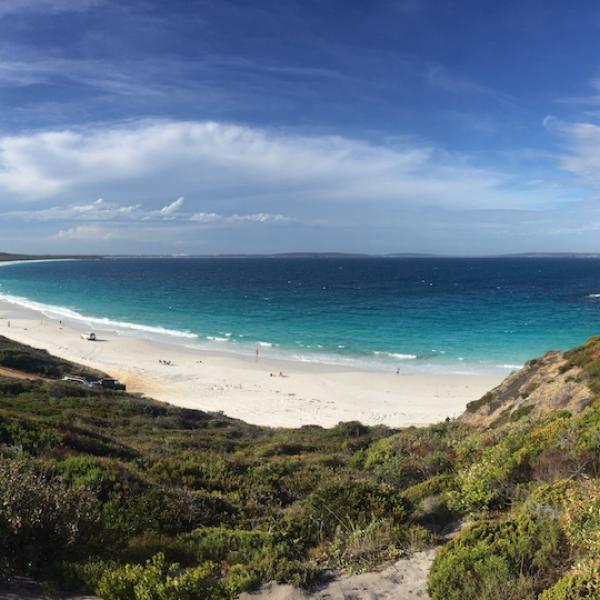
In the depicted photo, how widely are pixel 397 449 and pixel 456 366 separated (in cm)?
3174

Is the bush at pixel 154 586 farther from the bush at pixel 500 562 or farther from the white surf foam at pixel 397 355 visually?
the white surf foam at pixel 397 355

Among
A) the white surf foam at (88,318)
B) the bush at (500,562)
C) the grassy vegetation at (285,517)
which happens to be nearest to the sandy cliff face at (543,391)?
the grassy vegetation at (285,517)

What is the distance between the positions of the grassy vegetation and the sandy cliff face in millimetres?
3348

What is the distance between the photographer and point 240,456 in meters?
14.3

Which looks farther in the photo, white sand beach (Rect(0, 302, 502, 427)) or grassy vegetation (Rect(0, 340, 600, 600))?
white sand beach (Rect(0, 302, 502, 427))

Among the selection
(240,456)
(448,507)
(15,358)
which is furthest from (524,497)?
(15,358)

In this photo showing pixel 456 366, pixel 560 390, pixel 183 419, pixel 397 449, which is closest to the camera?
pixel 397 449

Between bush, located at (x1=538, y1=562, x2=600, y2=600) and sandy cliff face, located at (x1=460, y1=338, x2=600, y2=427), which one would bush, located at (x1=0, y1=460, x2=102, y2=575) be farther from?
sandy cliff face, located at (x1=460, y1=338, x2=600, y2=427)

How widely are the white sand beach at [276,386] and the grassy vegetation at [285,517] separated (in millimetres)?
18956

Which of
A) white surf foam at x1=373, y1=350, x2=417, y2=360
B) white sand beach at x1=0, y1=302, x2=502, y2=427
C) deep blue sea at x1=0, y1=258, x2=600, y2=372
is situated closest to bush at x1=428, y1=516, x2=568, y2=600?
white sand beach at x1=0, y1=302, x2=502, y2=427

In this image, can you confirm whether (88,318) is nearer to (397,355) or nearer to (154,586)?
(397,355)

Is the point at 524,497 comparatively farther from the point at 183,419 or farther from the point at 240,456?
the point at 183,419

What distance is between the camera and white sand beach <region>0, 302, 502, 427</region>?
3108cm

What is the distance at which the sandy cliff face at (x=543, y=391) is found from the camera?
15094 millimetres
